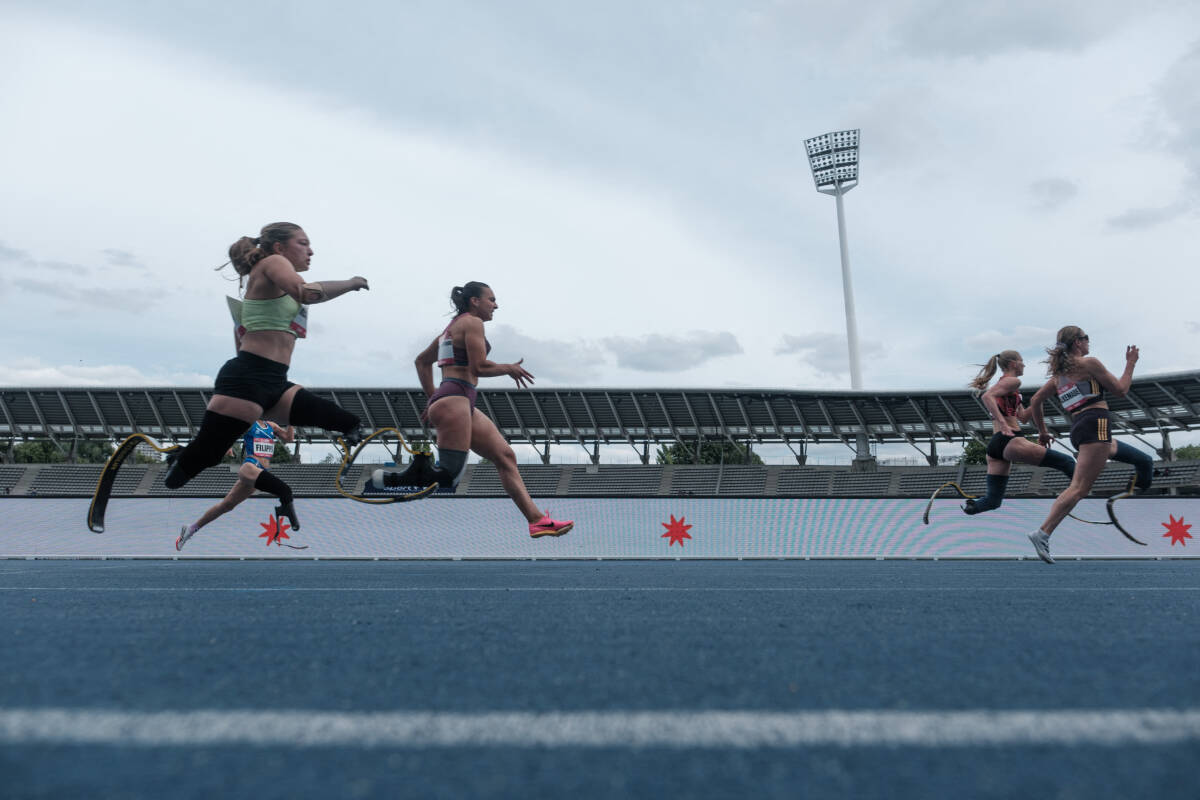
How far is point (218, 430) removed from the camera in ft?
12.2

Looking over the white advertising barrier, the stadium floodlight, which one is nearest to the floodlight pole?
the stadium floodlight

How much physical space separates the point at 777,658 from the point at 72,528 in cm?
1041

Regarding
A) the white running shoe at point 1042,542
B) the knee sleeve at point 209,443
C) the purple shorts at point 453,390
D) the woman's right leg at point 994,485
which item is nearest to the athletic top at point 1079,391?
the woman's right leg at point 994,485

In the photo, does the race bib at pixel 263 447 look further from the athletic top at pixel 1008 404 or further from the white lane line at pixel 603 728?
the athletic top at pixel 1008 404

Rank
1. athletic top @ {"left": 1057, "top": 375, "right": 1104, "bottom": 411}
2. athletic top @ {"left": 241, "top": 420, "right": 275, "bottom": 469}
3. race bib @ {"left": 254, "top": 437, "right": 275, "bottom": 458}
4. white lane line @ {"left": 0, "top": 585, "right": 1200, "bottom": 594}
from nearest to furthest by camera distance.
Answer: white lane line @ {"left": 0, "top": 585, "right": 1200, "bottom": 594}
athletic top @ {"left": 1057, "top": 375, "right": 1104, "bottom": 411}
athletic top @ {"left": 241, "top": 420, "right": 275, "bottom": 469}
race bib @ {"left": 254, "top": 437, "right": 275, "bottom": 458}

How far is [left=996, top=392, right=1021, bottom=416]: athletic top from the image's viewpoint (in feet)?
22.2

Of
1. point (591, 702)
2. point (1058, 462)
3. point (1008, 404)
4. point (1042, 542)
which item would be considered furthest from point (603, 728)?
point (1058, 462)

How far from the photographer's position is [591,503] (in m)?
9.90

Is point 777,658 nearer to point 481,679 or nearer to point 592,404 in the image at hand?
point 481,679

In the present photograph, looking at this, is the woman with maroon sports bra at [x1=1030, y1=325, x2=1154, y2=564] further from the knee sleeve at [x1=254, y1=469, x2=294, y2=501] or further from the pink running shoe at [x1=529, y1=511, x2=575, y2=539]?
the knee sleeve at [x1=254, y1=469, x2=294, y2=501]

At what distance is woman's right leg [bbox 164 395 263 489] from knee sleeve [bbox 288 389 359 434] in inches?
9.1

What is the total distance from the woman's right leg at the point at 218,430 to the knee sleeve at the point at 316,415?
231 millimetres

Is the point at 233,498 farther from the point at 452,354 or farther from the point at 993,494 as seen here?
the point at 993,494

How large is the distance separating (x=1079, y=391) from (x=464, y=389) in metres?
5.07
